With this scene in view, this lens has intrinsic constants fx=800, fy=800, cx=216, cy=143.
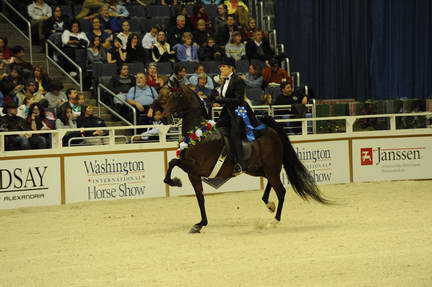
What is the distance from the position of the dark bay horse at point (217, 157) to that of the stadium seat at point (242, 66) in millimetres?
7093

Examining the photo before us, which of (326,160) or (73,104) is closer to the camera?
(73,104)

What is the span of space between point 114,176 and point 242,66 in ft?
17.2

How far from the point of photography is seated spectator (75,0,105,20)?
18266 mm

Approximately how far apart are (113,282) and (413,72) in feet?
46.8

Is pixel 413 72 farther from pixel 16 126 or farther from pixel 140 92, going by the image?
pixel 16 126

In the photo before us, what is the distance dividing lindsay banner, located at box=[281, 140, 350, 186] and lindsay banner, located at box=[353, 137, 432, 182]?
0.25 m

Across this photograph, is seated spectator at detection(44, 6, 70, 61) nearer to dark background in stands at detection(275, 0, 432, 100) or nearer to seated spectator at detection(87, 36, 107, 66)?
seated spectator at detection(87, 36, 107, 66)

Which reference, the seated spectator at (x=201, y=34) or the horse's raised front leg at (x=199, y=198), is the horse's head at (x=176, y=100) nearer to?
the horse's raised front leg at (x=199, y=198)

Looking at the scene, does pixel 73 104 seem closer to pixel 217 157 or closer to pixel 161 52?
pixel 161 52

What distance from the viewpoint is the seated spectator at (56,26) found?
17.3 meters

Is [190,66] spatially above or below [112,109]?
above

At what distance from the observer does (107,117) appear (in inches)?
658

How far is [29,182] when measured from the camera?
45.5ft

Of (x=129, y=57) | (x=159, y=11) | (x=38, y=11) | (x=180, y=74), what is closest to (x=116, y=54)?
(x=129, y=57)
